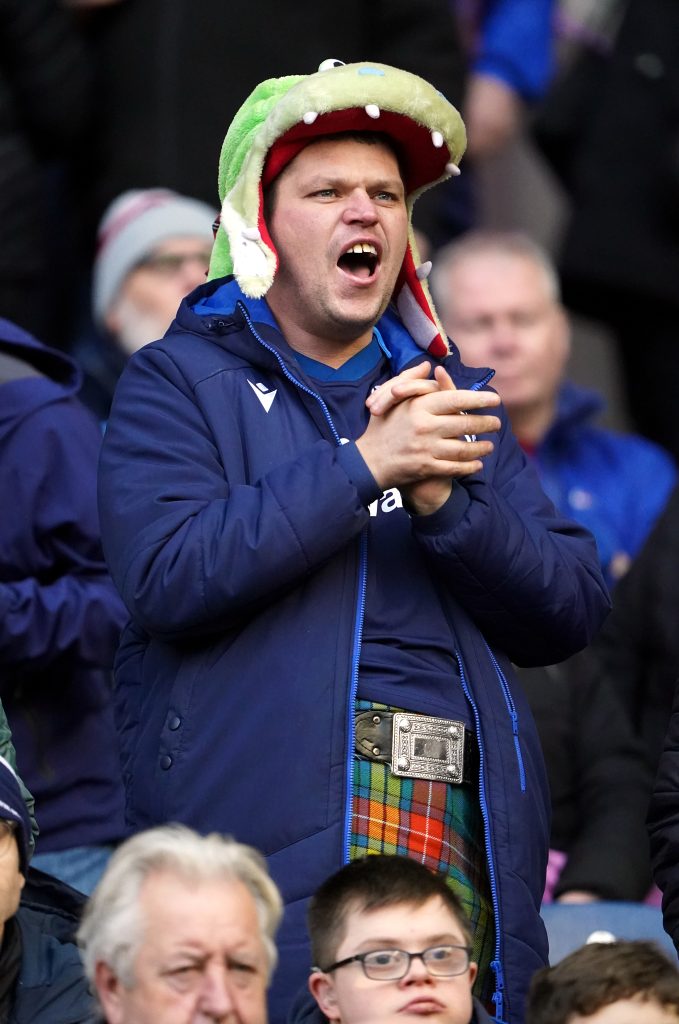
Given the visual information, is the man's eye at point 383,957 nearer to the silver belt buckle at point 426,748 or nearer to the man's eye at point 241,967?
the man's eye at point 241,967

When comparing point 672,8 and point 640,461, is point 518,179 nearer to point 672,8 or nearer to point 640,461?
point 672,8

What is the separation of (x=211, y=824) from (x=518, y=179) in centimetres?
572

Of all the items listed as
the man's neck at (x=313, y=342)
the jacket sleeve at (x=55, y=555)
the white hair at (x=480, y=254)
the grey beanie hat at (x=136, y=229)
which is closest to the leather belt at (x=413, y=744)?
the man's neck at (x=313, y=342)

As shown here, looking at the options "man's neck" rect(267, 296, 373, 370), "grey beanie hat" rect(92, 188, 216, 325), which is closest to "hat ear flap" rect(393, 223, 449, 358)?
"man's neck" rect(267, 296, 373, 370)

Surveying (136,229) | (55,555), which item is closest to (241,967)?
(55,555)

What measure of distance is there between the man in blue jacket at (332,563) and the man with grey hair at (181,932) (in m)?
0.22

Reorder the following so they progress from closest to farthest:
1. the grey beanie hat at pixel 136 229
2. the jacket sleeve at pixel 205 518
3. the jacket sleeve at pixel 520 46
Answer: the jacket sleeve at pixel 205 518
the grey beanie hat at pixel 136 229
the jacket sleeve at pixel 520 46

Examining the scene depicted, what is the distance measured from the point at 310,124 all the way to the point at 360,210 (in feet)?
0.61

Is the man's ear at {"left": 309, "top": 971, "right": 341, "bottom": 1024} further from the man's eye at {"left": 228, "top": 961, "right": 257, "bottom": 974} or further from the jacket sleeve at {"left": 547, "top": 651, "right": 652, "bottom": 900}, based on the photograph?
the jacket sleeve at {"left": 547, "top": 651, "right": 652, "bottom": 900}

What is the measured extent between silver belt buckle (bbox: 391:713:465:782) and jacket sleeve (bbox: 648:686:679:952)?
0.46 m

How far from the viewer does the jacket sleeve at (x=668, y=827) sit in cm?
444

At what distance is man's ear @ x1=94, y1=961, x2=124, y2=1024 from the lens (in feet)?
12.7

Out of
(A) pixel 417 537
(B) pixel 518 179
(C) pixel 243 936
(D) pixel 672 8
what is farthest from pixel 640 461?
(C) pixel 243 936

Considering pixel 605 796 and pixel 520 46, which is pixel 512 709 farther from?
pixel 520 46
